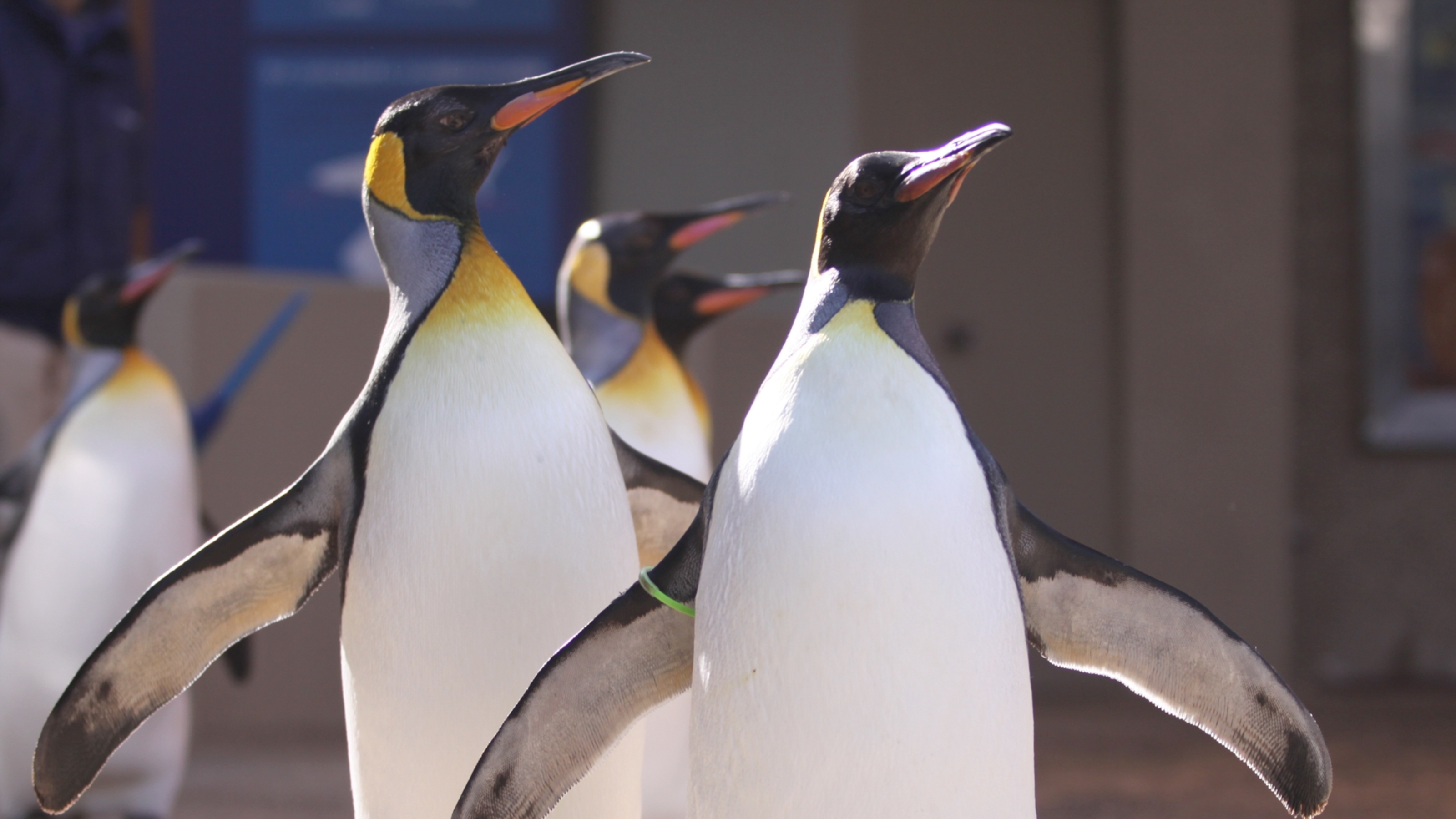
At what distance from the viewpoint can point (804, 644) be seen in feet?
3.36

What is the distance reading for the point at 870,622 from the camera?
101cm

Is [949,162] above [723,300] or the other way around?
above

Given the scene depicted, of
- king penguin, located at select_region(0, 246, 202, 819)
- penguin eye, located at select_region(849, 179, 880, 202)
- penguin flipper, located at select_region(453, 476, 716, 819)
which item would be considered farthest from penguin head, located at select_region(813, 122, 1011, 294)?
king penguin, located at select_region(0, 246, 202, 819)

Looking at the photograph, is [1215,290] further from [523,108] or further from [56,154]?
[523,108]

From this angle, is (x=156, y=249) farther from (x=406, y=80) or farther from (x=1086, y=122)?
(x=1086, y=122)

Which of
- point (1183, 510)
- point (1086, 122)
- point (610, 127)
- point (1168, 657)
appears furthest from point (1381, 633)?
point (1168, 657)

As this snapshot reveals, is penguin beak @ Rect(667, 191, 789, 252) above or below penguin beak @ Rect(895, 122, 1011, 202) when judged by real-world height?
below

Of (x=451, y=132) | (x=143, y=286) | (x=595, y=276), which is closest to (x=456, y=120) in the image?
(x=451, y=132)

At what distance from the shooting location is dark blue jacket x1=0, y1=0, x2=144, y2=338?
10.7 ft

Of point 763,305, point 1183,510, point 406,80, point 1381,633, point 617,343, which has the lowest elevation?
point 1381,633

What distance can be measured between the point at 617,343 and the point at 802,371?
90cm

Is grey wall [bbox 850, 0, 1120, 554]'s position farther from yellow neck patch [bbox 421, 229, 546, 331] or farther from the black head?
yellow neck patch [bbox 421, 229, 546, 331]

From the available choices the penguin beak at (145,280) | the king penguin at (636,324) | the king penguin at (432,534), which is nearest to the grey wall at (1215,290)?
the king penguin at (636,324)

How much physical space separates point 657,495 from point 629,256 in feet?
2.03
